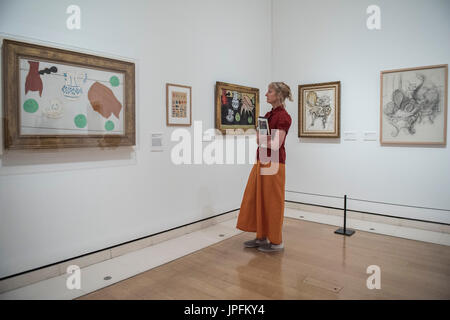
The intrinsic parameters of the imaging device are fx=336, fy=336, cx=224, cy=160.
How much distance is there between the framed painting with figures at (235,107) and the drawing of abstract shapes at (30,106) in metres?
2.54

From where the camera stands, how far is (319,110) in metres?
5.74

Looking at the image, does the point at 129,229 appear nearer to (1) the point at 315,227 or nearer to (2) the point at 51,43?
(2) the point at 51,43

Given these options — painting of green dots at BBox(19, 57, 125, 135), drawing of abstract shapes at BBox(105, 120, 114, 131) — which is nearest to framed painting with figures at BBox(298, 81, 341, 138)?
painting of green dots at BBox(19, 57, 125, 135)

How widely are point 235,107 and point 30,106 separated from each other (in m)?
3.06

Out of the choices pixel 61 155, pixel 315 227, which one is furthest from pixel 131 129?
pixel 315 227

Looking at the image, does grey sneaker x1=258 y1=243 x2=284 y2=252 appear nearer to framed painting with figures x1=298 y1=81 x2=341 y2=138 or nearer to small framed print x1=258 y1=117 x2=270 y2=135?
small framed print x1=258 y1=117 x2=270 y2=135

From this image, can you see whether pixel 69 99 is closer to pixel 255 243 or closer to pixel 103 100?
pixel 103 100

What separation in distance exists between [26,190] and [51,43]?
138 cm

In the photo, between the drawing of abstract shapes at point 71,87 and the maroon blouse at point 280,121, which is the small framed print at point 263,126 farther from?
the drawing of abstract shapes at point 71,87

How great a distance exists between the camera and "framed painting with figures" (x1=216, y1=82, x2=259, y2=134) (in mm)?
5066

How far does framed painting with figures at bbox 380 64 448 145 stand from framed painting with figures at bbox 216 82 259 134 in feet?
6.61

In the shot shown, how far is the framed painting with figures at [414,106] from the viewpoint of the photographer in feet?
15.2

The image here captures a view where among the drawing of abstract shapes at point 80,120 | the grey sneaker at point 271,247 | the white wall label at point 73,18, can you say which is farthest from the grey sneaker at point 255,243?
the white wall label at point 73,18
